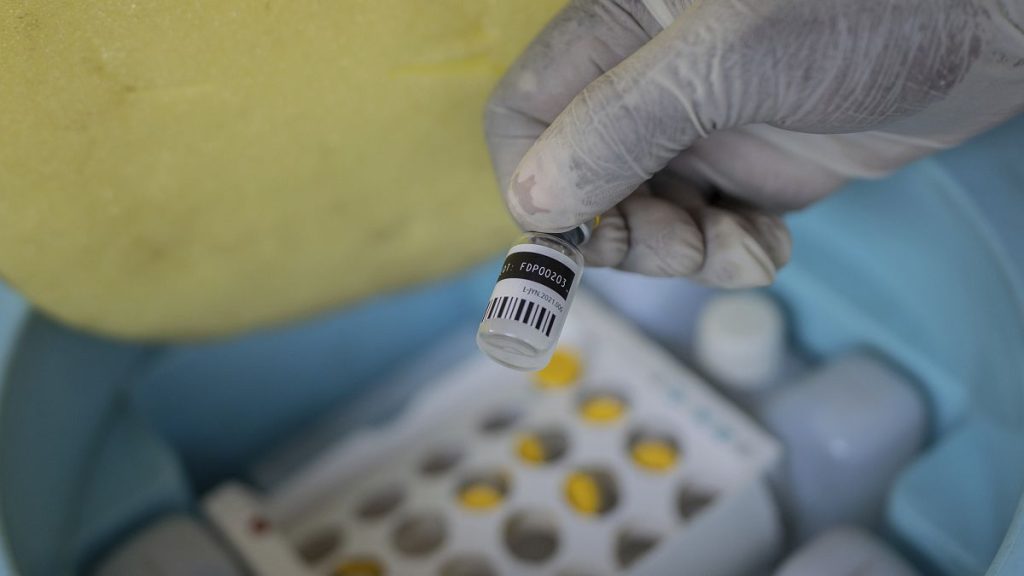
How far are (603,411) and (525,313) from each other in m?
0.38

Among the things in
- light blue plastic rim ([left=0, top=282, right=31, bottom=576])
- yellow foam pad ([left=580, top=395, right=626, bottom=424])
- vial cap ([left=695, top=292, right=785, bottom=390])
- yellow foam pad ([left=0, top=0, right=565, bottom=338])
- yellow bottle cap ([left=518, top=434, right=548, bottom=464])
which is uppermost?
yellow foam pad ([left=0, top=0, right=565, bottom=338])

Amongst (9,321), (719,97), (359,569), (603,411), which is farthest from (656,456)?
(9,321)

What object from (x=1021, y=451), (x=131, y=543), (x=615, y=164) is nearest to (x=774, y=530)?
(x=1021, y=451)

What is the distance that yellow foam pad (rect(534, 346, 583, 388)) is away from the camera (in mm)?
843

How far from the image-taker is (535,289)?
1.49ft

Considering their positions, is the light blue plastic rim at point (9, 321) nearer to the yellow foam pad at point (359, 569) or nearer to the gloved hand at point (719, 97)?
the yellow foam pad at point (359, 569)

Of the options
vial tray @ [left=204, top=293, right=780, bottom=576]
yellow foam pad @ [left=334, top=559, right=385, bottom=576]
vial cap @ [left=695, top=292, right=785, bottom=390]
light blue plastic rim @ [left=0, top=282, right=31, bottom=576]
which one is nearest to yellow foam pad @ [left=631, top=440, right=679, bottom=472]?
vial tray @ [left=204, top=293, right=780, bottom=576]

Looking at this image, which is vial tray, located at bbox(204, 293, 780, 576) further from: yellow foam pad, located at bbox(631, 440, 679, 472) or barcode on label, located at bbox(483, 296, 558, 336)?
barcode on label, located at bbox(483, 296, 558, 336)

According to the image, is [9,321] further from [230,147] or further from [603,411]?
[603,411]

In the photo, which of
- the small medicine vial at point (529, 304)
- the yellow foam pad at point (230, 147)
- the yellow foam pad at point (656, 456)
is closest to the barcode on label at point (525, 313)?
the small medicine vial at point (529, 304)

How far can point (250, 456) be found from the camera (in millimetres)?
891

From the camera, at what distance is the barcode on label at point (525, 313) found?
1.47 ft

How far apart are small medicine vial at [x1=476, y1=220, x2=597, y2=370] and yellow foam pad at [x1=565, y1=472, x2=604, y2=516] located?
0.30 metres

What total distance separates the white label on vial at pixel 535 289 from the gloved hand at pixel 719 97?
21 mm
